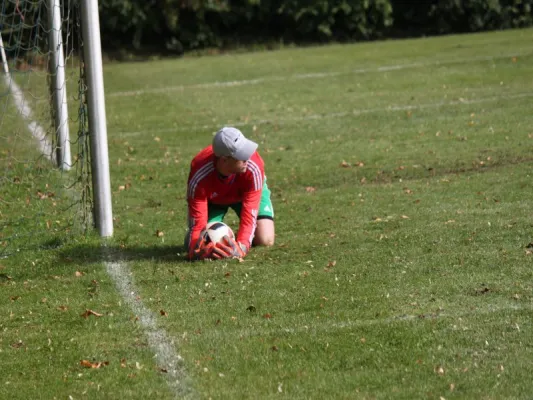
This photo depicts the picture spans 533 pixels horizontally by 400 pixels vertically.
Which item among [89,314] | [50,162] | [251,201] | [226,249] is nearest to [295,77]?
[50,162]

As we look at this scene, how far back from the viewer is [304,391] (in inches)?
205

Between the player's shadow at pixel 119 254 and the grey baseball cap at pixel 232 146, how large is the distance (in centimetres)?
100

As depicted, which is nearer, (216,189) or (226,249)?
(226,249)

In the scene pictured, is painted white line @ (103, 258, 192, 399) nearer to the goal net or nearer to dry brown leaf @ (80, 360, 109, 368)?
dry brown leaf @ (80, 360, 109, 368)

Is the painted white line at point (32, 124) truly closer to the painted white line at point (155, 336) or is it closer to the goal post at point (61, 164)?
the goal post at point (61, 164)

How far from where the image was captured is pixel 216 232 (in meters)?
7.98

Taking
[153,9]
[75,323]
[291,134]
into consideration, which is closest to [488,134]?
[291,134]

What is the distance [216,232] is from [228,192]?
56cm

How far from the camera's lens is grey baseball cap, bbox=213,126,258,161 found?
7.77 meters

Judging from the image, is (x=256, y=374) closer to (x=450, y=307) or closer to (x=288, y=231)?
(x=450, y=307)

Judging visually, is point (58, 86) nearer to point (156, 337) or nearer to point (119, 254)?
point (119, 254)

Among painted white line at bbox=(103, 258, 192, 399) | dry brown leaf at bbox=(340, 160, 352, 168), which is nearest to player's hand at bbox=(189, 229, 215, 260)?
painted white line at bbox=(103, 258, 192, 399)

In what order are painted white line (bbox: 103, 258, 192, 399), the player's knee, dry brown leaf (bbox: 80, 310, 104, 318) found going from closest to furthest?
painted white line (bbox: 103, 258, 192, 399) < dry brown leaf (bbox: 80, 310, 104, 318) < the player's knee

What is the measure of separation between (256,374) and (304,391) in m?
0.38
